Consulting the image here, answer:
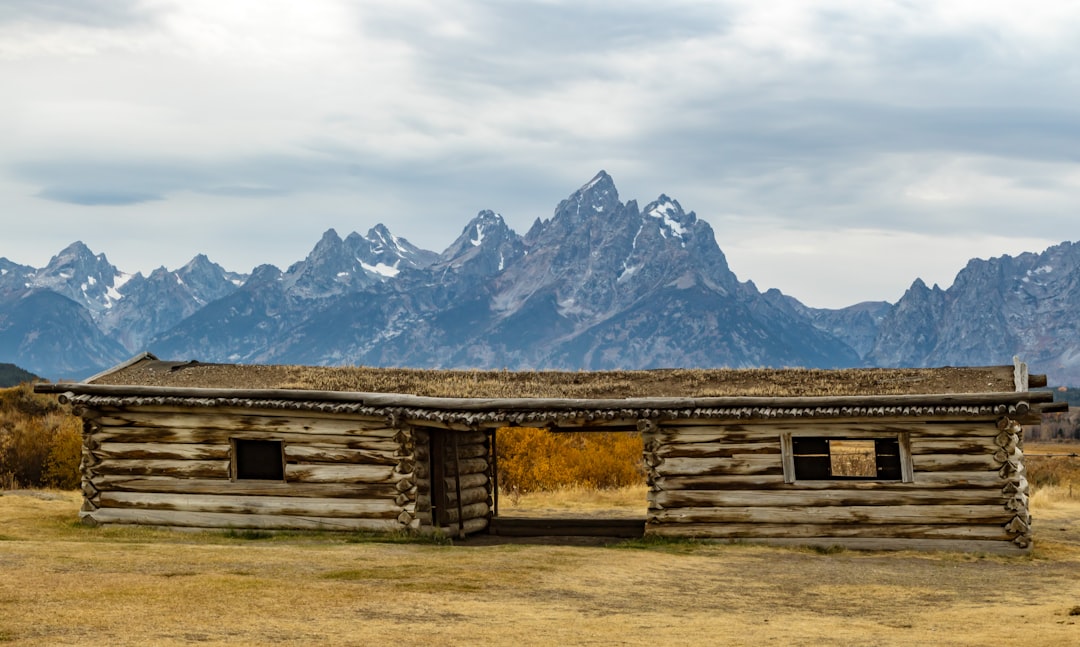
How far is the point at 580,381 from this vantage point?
22.3 metres

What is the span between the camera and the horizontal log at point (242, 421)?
769 inches

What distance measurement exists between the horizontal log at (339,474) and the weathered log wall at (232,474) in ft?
0.05

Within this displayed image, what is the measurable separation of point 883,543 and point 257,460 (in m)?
Result: 10.1

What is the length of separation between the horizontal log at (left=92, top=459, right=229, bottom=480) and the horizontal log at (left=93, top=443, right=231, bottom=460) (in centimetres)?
7

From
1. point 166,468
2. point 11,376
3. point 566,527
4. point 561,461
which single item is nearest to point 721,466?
point 566,527

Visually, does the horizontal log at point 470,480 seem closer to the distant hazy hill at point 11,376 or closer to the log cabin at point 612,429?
the log cabin at point 612,429

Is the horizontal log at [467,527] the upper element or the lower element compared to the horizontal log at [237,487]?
lower

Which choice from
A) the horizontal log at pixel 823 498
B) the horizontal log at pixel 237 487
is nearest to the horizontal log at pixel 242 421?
the horizontal log at pixel 237 487

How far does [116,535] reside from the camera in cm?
1952

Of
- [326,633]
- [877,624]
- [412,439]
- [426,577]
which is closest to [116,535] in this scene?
[412,439]

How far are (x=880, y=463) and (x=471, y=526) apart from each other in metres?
7.48

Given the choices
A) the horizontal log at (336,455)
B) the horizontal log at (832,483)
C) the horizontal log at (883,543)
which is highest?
the horizontal log at (336,455)

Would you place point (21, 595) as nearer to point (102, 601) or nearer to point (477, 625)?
point (102, 601)

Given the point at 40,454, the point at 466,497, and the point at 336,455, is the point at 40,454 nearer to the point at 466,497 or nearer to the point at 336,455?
the point at 336,455
